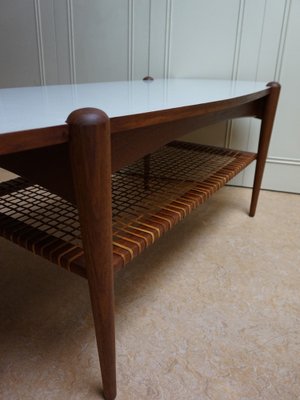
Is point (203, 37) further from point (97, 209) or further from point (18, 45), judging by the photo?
point (97, 209)

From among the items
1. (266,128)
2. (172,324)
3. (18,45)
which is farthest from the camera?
(18,45)

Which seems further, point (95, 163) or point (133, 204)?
point (133, 204)

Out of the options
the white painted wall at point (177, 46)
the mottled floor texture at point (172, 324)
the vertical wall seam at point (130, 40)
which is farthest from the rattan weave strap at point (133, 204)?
the vertical wall seam at point (130, 40)

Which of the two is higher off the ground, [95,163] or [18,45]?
[18,45]

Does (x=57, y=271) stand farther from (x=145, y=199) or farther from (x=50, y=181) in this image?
(x=50, y=181)

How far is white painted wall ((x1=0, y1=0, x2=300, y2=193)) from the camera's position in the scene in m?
1.45

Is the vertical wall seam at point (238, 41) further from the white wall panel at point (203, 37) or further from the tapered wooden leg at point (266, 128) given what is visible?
the tapered wooden leg at point (266, 128)

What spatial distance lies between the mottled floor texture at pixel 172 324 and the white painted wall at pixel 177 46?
64 cm

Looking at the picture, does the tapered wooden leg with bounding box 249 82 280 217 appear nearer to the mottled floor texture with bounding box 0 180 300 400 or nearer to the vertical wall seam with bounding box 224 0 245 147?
the mottled floor texture with bounding box 0 180 300 400

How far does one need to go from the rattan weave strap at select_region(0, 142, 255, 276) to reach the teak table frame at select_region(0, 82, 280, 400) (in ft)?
0.21

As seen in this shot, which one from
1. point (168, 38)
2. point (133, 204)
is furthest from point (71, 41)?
point (133, 204)

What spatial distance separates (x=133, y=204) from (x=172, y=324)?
31cm

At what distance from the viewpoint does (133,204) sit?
86cm

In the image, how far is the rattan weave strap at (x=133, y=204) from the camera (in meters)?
0.61
